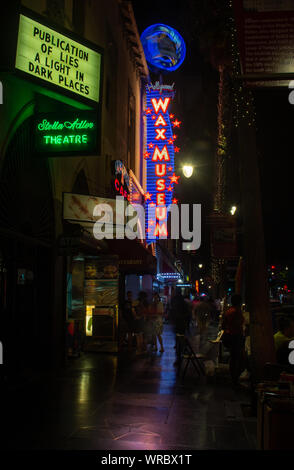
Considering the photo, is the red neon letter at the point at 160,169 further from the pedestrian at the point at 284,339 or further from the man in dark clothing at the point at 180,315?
the pedestrian at the point at 284,339

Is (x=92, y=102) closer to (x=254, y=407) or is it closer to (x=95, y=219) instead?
(x=95, y=219)

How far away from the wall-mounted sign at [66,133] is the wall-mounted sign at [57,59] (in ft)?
1.79

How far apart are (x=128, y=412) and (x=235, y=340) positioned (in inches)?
141

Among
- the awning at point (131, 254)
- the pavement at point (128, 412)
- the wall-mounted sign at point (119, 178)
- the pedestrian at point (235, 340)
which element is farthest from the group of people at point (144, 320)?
the pedestrian at point (235, 340)

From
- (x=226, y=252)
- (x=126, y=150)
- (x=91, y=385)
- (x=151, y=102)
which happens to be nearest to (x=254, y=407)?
(x=91, y=385)

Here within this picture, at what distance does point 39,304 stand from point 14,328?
188 cm

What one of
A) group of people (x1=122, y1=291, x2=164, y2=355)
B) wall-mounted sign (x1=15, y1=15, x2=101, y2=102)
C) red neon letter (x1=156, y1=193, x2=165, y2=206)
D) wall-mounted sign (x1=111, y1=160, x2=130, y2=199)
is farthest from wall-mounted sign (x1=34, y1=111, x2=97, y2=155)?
red neon letter (x1=156, y1=193, x2=165, y2=206)

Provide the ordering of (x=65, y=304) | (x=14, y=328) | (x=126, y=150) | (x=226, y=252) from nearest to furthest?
(x=14, y=328), (x=65, y=304), (x=226, y=252), (x=126, y=150)

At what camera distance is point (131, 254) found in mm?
16328

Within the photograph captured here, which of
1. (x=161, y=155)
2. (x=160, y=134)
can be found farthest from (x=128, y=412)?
(x=160, y=134)

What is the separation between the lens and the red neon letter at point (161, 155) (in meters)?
23.5

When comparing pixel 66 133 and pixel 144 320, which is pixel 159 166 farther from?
pixel 66 133

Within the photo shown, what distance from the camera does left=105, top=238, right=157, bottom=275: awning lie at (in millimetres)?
15461

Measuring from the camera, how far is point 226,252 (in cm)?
1494
